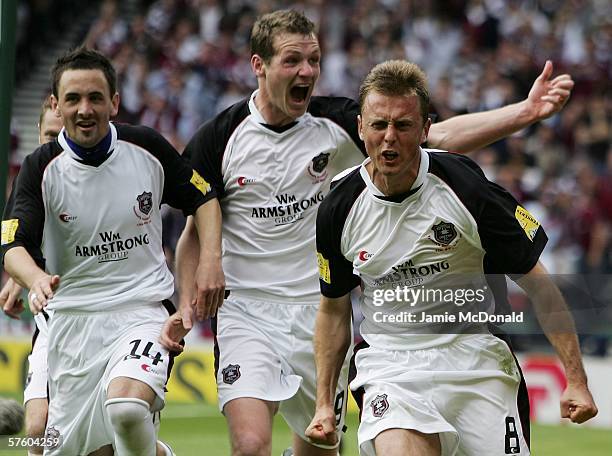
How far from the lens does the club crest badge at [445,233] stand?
523cm

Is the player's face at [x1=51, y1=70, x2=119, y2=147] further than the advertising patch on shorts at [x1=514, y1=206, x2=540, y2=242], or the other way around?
the player's face at [x1=51, y1=70, x2=119, y2=147]

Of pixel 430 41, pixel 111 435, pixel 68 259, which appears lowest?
pixel 111 435

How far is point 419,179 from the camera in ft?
17.3

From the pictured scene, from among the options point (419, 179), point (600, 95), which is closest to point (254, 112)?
point (419, 179)

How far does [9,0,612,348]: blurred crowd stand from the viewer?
14078 millimetres

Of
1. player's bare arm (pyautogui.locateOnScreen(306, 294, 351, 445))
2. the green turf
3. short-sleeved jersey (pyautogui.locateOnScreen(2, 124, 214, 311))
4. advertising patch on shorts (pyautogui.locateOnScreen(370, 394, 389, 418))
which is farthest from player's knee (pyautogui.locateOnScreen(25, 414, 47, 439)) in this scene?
the green turf

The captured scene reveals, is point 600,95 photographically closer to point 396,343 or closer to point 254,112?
point 254,112

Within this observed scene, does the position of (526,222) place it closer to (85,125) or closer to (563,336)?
(563,336)

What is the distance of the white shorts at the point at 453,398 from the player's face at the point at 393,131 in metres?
0.80

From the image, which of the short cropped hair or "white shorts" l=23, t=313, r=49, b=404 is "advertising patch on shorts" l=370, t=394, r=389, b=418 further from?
"white shorts" l=23, t=313, r=49, b=404

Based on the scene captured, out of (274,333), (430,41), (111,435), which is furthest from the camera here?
(430,41)

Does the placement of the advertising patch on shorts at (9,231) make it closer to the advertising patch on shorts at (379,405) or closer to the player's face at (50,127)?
the player's face at (50,127)

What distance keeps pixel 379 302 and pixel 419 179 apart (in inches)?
22.3

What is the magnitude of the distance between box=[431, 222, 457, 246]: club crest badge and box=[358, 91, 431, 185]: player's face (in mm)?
283
